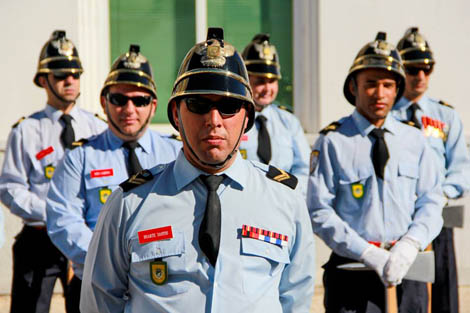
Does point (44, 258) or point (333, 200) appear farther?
point (44, 258)

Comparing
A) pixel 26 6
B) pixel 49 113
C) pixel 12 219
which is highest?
pixel 26 6

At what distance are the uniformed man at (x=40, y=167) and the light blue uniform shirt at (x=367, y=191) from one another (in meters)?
2.37

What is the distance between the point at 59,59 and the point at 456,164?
3472 millimetres

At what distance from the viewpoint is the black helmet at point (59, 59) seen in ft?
24.0

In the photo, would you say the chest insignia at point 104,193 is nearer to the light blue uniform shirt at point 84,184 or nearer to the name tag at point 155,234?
the light blue uniform shirt at point 84,184

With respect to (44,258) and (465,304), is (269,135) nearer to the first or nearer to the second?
(44,258)

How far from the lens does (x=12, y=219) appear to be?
29.1ft

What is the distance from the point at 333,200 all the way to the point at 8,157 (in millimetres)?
2923

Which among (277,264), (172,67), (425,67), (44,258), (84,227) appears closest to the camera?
(277,264)

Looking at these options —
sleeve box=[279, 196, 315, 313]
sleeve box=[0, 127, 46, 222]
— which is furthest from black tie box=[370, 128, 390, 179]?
sleeve box=[0, 127, 46, 222]

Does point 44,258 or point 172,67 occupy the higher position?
point 172,67

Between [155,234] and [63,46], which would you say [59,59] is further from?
[155,234]

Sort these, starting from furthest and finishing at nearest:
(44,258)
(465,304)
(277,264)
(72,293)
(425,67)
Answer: (465,304), (425,67), (44,258), (72,293), (277,264)

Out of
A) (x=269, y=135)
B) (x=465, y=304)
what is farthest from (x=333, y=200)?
(x=465, y=304)
